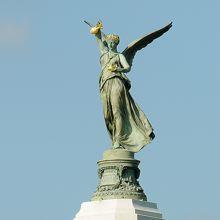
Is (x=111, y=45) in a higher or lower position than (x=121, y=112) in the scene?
higher

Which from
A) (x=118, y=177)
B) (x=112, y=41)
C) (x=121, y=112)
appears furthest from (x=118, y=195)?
(x=112, y=41)

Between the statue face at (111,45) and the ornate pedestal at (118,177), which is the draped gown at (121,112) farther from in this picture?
the ornate pedestal at (118,177)

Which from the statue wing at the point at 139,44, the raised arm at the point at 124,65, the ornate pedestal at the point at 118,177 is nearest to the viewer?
the ornate pedestal at the point at 118,177

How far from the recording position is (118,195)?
1113 inches

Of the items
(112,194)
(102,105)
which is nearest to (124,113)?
(102,105)

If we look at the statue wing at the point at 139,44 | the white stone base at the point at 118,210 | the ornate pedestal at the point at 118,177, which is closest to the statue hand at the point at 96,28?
the statue wing at the point at 139,44

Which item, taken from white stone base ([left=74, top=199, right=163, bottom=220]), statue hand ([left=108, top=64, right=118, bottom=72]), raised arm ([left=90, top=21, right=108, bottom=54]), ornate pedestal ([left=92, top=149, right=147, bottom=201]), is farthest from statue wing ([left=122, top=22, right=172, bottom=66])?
white stone base ([left=74, top=199, right=163, bottom=220])

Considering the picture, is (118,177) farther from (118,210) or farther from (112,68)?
(112,68)

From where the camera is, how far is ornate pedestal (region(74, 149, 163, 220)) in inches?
1099

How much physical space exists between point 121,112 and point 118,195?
2761mm

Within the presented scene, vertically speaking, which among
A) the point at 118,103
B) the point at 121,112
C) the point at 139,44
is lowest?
the point at 121,112

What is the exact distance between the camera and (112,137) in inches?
1166

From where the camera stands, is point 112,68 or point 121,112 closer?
point 112,68

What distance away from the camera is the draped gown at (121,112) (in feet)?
96.3
